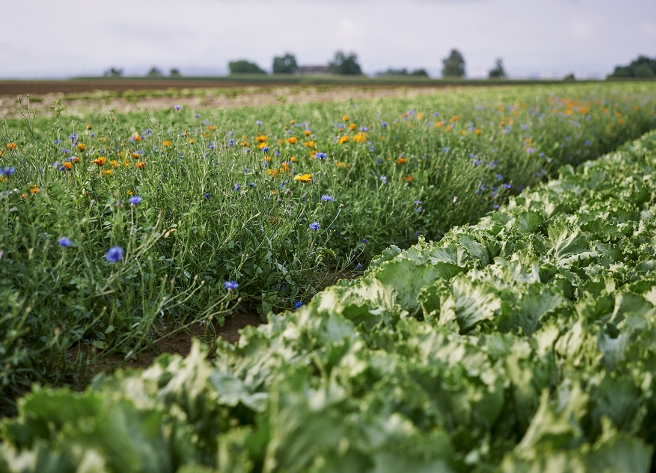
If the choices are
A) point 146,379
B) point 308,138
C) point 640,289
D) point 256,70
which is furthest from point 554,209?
point 256,70

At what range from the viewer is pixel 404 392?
1.74 meters

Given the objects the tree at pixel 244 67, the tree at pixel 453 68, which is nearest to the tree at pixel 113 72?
the tree at pixel 244 67

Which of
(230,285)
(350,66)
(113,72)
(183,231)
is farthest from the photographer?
(350,66)

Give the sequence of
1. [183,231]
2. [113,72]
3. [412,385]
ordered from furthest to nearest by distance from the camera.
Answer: [113,72] < [183,231] < [412,385]

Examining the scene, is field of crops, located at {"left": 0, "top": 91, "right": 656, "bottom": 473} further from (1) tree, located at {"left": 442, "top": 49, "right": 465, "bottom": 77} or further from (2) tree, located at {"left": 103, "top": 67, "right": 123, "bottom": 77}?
(1) tree, located at {"left": 442, "top": 49, "right": 465, "bottom": 77}

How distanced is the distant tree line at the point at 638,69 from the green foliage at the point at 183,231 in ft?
254

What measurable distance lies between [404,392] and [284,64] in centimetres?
8638

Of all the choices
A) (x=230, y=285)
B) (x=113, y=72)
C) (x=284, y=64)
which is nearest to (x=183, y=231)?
(x=230, y=285)

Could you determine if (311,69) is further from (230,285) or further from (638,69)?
(230,285)

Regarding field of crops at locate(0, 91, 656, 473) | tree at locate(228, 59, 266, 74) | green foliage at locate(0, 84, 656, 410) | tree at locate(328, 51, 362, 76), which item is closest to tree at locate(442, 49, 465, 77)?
tree at locate(328, 51, 362, 76)

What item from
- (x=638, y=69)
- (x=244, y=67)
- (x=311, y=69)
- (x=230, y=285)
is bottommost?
(x=230, y=285)

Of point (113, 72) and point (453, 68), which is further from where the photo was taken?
point (453, 68)

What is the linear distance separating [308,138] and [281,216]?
2245 millimetres

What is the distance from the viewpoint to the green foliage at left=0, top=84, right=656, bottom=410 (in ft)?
8.87
